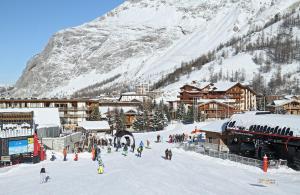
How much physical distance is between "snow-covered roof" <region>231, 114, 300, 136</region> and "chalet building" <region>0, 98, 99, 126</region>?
164 ft

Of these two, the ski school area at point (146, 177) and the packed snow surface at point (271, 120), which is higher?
the packed snow surface at point (271, 120)

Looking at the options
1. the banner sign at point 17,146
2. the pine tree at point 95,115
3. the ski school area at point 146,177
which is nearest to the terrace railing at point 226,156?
the ski school area at point 146,177

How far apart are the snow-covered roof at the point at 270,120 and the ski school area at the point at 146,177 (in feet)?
13.0

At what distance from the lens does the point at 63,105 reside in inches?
3396

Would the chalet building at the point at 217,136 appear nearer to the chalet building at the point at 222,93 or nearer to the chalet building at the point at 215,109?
the chalet building at the point at 215,109

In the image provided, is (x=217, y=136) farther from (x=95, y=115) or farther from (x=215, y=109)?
(x=215, y=109)

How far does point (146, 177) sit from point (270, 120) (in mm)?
13780

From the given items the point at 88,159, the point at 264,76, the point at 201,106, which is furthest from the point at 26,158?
the point at 264,76

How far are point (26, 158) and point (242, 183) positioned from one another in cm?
1718

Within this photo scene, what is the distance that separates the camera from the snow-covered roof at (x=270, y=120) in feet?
110

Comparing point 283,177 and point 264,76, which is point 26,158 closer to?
point 283,177

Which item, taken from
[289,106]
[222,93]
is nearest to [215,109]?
[289,106]

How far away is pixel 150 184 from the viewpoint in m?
25.4

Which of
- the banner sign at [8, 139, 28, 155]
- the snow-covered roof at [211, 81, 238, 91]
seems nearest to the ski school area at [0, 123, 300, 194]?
the banner sign at [8, 139, 28, 155]
